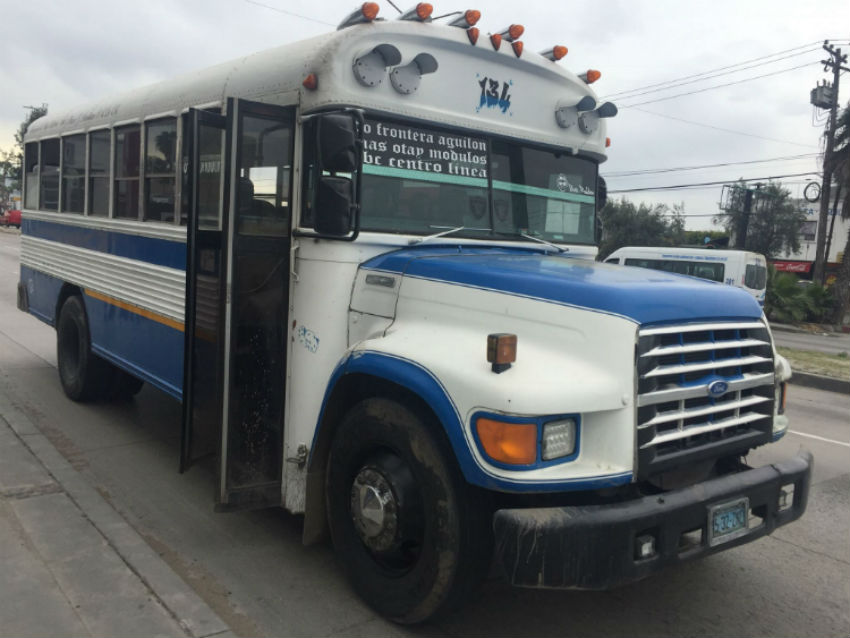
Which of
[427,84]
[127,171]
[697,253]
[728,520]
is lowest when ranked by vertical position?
[728,520]

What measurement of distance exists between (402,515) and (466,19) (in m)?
2.74

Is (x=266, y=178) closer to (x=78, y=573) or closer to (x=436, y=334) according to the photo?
(x=436, y=334)

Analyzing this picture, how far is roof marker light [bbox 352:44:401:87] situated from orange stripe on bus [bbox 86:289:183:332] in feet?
7.24

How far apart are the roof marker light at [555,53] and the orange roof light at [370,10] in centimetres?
131

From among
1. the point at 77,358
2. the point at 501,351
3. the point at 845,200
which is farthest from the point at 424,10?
the point at 845,200

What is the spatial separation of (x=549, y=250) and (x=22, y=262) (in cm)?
680

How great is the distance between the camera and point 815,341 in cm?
1984

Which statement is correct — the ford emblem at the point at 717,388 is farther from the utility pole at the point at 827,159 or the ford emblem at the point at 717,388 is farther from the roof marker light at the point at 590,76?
the utility pole at the point at 827,159

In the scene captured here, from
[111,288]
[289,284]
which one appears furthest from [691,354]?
[111,288]

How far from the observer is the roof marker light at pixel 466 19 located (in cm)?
428

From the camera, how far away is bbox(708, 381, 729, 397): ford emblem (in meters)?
3.25

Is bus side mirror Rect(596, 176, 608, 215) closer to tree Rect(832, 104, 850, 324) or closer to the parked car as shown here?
tree Rect(832, 104, 850, 324)

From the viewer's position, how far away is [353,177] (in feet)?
12.6

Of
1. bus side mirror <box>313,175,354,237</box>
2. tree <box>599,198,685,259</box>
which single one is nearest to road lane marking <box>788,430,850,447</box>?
bus side mirror <box>313,175,354,237</box>
